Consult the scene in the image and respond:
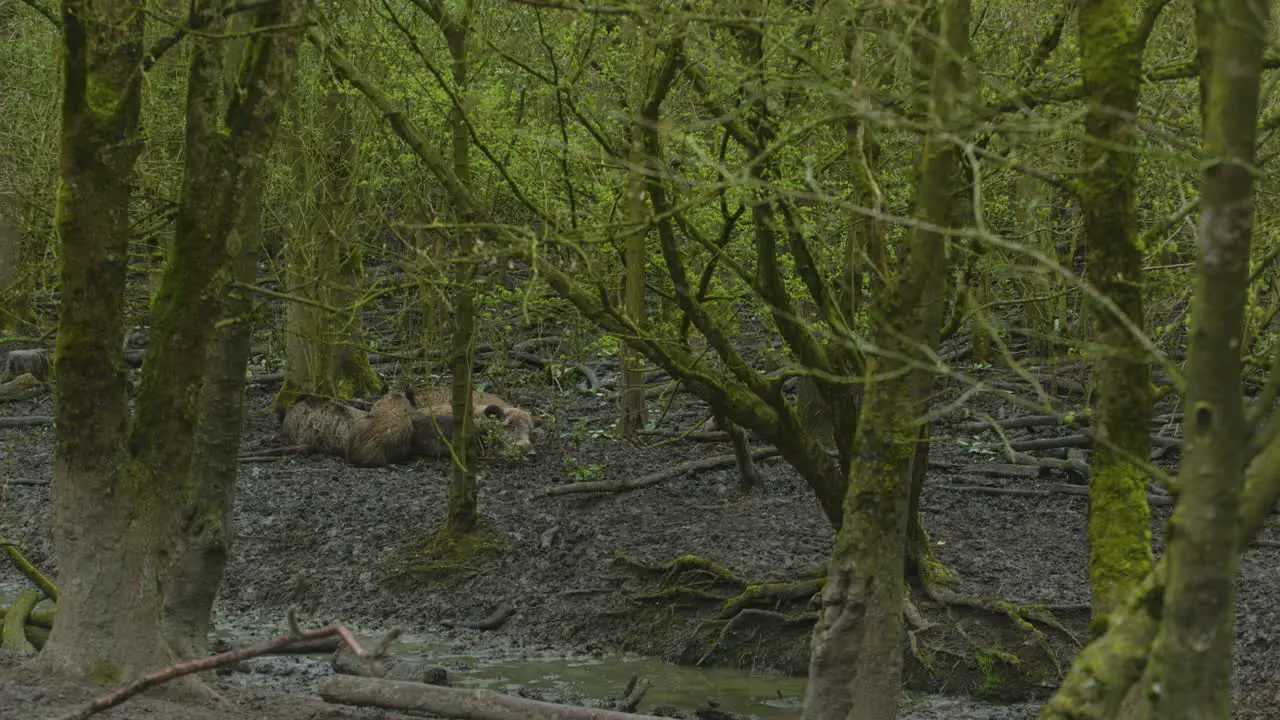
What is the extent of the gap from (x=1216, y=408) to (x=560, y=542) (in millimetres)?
9938

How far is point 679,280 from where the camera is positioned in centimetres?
856

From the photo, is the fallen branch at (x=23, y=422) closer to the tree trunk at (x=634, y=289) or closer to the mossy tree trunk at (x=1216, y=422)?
the tree trunk at (x=634, y=289)

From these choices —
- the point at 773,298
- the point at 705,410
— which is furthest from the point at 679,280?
the point at 705,410

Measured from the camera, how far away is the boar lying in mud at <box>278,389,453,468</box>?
16.5 metres

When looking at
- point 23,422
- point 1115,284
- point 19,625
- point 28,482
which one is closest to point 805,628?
point 1115,284

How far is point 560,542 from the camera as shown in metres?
13.2

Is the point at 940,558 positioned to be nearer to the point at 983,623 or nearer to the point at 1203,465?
the point at 983,623

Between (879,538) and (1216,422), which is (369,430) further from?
(1216,422)

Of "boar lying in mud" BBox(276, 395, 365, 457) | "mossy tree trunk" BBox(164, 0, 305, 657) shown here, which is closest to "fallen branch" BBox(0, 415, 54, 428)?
"boar lying in mud" BBox(276, 395, 365, 457)

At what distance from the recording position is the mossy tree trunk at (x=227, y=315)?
6.91 metres

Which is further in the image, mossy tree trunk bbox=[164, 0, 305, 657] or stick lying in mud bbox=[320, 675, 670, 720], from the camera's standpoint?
mossy tree trunk bbox=[164, 0, 305, 657]

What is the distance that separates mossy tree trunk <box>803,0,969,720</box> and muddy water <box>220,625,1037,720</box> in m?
2.64

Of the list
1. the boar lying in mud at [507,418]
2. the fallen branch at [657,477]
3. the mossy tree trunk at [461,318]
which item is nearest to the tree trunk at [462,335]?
the mossy tree trunk at [461,318]

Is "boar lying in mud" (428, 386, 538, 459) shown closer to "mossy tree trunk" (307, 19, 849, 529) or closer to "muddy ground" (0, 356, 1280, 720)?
"muddy ground" (0, 356, 1280, 720)
